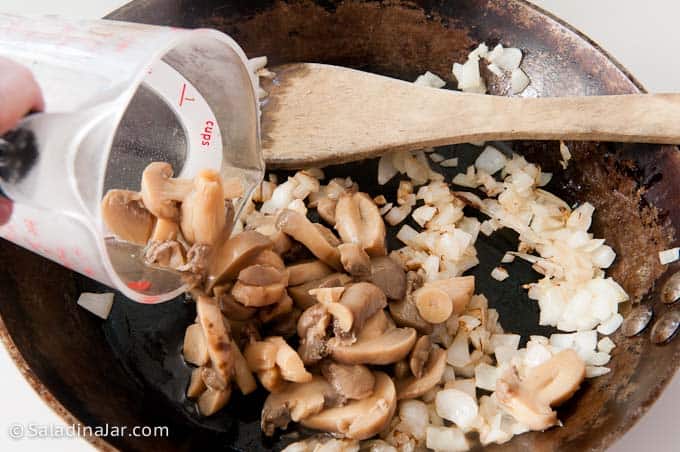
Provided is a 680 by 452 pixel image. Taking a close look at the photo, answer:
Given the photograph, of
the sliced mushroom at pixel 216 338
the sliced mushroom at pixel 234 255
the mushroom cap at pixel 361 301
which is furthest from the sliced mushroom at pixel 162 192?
the mushroom cap at pixel 361 301

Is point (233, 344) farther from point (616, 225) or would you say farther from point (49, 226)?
point (616, 225)

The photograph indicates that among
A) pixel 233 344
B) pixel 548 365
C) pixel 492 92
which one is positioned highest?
pixel 492 92

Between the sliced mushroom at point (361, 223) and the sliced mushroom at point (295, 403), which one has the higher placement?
the sliced mushroom at point (361, 223)

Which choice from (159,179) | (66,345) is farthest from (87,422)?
(159,179)

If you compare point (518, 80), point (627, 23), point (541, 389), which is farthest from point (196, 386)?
point (627, 23)

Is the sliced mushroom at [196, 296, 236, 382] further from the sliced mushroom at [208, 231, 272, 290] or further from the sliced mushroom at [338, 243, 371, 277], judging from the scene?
the sliced mushroom at [338, 243, 371, 277]

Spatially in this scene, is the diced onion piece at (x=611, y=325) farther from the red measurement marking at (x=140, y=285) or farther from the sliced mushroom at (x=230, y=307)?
the red measurement marking at (x=140, y=285)
